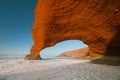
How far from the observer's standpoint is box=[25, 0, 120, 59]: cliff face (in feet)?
35.7

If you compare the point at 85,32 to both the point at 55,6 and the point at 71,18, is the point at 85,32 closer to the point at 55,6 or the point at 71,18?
the point at 71,18

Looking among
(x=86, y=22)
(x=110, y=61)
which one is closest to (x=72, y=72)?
(x=110, y=61)

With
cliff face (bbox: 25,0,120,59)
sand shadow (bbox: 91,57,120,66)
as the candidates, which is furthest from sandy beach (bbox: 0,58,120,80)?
cliff face (bbox: 25,0,120,59)

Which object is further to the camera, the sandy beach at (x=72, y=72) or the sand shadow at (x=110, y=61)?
the sand shadow at (x=110, y=61)

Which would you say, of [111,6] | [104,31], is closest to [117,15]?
[111,6]

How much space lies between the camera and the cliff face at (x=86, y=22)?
10871 millimetres

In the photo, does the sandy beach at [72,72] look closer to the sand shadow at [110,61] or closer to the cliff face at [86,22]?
the sand shadow at [110,61]

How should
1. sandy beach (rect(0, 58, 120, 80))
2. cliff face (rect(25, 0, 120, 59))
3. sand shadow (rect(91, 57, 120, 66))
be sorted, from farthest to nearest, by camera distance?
sand shadow (rect(91, 57, 120, 66)) → cliff face (rect(25, 0, 120, 59)) → sandy beach (rect(0, 58, 120, 80))

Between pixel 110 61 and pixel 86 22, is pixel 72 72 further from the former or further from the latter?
pixel 86 22

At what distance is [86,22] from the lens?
12.9 metres

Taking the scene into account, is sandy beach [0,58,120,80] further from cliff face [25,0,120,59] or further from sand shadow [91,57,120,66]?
cliff face [25,0,120,59]

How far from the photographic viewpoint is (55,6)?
43.7 ft

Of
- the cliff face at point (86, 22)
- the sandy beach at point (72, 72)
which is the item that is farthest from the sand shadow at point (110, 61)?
the cliff face at point (86, 22)

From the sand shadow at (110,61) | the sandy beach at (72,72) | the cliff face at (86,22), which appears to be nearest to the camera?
the sandy beach at (72,72)
